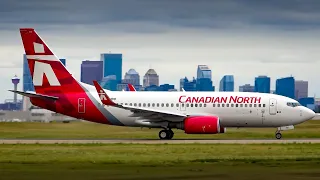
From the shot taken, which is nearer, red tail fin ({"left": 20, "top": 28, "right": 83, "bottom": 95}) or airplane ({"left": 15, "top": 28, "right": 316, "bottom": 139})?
airplane ({"left": 15, "top": 28, "right": 316, "bottom": 139})

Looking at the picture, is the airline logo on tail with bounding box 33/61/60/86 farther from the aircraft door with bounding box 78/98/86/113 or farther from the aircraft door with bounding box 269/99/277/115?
the aircraft door with bounding box 269/99/277/115

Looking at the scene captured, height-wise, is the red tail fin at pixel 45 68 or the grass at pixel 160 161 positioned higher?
the red tail fin at pixel 45 68

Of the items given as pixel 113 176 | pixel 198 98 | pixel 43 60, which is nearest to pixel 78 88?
pixel 43 60

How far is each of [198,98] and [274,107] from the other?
6049mm

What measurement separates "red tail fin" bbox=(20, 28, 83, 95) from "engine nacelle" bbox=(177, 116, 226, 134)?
959 centimetres

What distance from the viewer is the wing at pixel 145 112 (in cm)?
6147

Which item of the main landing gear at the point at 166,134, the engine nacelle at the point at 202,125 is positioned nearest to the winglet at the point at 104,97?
the main landing gear at the point at 166,134

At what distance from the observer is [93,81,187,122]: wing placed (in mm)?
61469

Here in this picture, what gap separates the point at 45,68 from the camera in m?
65.0

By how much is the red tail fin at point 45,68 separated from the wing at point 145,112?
3837mm

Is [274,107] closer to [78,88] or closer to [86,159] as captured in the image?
[78,88]

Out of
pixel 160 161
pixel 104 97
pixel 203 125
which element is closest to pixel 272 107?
pixel 203 125

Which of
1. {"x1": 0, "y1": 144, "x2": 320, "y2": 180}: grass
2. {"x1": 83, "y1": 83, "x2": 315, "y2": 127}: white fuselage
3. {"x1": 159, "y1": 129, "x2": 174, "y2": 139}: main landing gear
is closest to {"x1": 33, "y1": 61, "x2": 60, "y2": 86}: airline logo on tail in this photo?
{"x1": 83, "y1": 83, "x2": 315, "y2": 127}: white fuselage

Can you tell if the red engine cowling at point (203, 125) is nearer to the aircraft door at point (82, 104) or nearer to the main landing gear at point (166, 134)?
the main landing gear at point (166, 134)
